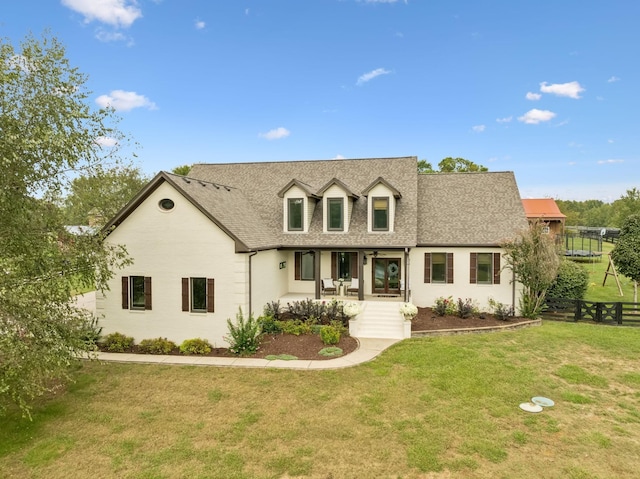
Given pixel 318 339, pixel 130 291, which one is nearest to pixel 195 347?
pixel 130 291

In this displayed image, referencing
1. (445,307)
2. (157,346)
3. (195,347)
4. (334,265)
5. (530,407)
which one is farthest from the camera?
(334,265)

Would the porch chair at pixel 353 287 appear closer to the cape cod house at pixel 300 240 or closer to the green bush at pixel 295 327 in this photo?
the cape cod house at pixel 300 240

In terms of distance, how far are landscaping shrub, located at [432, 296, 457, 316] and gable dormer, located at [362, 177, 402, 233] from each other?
14.6ft

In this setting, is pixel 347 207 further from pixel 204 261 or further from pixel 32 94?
pixel 32 94

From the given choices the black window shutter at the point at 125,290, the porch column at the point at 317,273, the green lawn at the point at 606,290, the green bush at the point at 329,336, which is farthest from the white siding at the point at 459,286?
the black window shutter at the point at 125,290

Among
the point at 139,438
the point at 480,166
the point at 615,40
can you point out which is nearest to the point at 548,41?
the point at 615,40

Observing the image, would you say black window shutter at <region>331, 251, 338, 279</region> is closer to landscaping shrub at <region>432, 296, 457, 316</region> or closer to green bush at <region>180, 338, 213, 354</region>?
landscaping shrub at <region>432, 296, 457, 316</region>

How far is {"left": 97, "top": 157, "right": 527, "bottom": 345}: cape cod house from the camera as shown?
14656 mm

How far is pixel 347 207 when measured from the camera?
63.9 feet

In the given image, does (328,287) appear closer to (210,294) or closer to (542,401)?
(210,294)

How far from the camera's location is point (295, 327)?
15.9 meters

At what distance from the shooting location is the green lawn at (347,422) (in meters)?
7.19

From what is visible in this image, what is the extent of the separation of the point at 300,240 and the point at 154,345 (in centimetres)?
838

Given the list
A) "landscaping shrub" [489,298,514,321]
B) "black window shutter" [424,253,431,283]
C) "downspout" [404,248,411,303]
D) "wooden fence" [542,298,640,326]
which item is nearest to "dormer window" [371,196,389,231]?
"downspout" [404,248,411,303]
